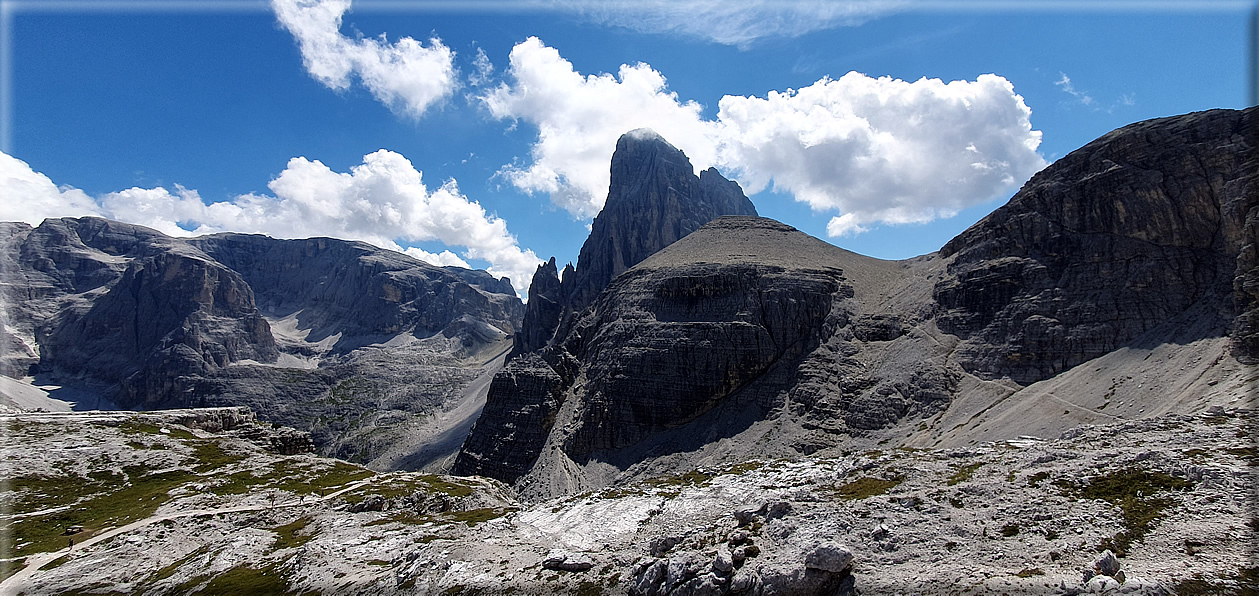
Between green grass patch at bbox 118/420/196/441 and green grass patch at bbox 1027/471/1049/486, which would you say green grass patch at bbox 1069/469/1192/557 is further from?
green grass patch at bbox 118/420/196/441

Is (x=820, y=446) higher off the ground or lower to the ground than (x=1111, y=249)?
lower

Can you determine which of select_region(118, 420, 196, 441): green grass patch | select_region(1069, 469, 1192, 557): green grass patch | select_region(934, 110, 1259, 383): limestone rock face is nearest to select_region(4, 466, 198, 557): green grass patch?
select_region(118, 420, 196, 441): green grass patch

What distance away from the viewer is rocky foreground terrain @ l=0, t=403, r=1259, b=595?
62.1 feet

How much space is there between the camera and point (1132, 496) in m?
21.7

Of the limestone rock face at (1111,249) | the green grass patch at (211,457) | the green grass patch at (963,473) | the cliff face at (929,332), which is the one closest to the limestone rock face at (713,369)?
the cliff face at (929,332)

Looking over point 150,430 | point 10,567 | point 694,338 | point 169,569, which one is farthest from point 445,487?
point 694,338

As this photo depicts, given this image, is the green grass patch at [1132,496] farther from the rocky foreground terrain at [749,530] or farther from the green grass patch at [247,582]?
the green grass patch at [247,582]

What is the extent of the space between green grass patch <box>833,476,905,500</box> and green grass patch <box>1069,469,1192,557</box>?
7.99 metres

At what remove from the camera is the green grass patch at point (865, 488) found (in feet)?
92.6

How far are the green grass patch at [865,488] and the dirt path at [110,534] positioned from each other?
4740cm

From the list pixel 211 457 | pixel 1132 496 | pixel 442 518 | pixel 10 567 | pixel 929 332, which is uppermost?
pixel 929 332

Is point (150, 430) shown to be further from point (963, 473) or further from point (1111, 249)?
point (1111, 249)

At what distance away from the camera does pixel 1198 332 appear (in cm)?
6225

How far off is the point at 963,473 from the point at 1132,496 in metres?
8.82
